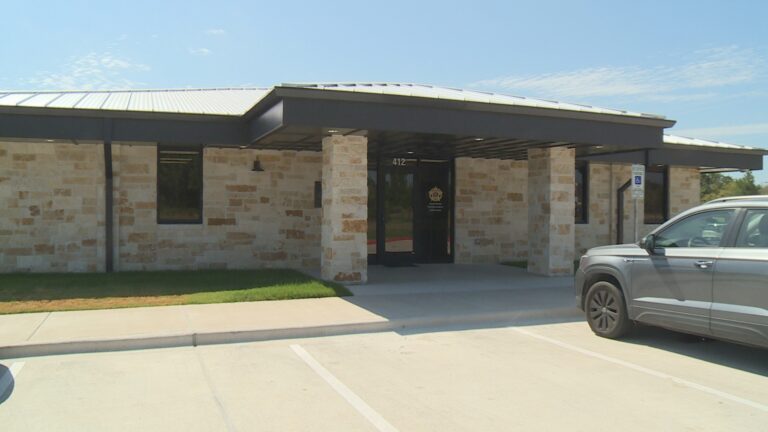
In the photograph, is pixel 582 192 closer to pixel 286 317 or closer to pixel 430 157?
pixel 430 157

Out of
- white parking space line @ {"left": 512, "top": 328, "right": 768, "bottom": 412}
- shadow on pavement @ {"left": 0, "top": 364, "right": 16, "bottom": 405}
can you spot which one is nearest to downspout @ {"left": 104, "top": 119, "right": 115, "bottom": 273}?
shadow on pavement @ {"left": 0, "top": 364, "right": 16, "bottom": 405}

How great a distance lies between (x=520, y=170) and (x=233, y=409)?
45.2 ft

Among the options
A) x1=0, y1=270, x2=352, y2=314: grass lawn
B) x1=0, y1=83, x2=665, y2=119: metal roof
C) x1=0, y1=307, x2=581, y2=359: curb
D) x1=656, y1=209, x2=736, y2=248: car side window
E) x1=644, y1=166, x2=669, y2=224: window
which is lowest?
x1=0, y1=307, x2=581, y2=359: curb

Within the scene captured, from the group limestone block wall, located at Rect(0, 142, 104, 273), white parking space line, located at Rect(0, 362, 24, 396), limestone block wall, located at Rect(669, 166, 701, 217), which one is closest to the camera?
white parking space line, located at Rect(0, 362, 24, 396)

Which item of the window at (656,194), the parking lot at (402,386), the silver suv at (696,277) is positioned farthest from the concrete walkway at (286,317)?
the window at (656,194)

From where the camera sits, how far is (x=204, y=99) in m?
17.0

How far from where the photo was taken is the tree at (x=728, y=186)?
55.4 metres

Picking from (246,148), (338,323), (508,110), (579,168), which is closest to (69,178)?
(246,148)

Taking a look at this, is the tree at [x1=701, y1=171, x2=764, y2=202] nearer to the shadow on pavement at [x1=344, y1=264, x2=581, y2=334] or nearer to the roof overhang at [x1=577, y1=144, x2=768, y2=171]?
the roof overhang at [x1=577, y1=144, x2=768, y2=171]

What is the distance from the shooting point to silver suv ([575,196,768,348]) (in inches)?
249

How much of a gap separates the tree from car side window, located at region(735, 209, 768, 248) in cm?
5314

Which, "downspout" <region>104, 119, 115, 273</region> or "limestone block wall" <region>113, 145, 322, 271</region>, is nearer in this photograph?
"downspout" <region>104, 119, 115, 273</region>

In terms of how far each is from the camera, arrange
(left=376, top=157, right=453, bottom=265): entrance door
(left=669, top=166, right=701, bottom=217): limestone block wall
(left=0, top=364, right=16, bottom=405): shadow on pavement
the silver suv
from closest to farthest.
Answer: (left=0, top=364, right=16, bottom=405): shadow on pavement, the silver suv, (left=376, top=157, right=453, bottom=265): entrance door, (left=669, top=166, right=701, bottom=217): limestone block wall

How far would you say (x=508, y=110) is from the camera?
11156 mm
